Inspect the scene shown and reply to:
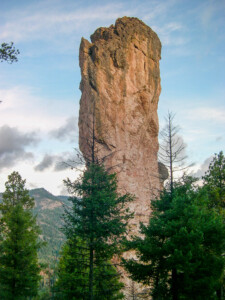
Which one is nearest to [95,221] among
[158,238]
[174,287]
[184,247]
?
[158,238]

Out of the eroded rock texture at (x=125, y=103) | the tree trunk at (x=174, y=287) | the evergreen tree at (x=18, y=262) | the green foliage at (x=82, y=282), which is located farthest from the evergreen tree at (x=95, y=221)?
the eroded rock texture at (x=125, y=103)

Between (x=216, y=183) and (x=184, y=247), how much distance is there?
10.1 meters

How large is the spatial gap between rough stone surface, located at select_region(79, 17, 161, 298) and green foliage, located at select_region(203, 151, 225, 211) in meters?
11.0

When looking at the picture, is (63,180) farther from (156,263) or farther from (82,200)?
(156,263)

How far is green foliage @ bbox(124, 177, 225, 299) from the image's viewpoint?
12812 mm

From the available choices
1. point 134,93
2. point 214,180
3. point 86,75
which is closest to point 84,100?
point 86,75

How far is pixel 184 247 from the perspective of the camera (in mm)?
12961

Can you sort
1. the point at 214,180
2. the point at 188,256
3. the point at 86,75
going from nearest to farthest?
the point at 188,256 → the point at 214,180 → the point at 86,75

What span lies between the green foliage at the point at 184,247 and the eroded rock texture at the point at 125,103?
17817 mm

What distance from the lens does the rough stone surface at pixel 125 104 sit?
1336 inches

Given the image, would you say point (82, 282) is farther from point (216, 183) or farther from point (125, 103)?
point (125, 103)

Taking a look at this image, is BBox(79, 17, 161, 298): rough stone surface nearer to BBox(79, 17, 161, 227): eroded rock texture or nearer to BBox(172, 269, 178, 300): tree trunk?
BBox(79, 17, 161, 227): eroded rock texture

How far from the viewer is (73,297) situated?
1789cm

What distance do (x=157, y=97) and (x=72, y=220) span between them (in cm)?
2843
